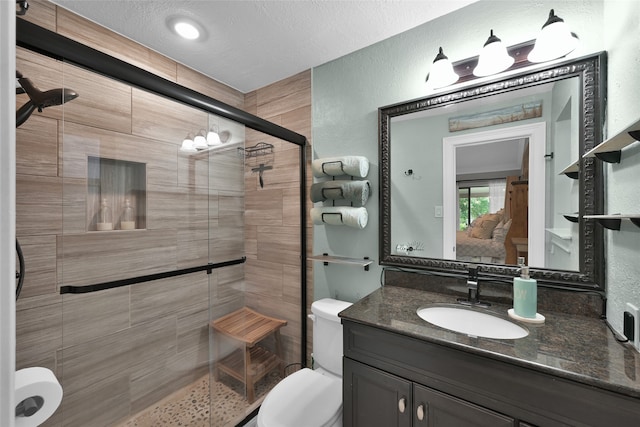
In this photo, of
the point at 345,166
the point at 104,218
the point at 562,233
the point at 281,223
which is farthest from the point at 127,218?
the point at 562,233

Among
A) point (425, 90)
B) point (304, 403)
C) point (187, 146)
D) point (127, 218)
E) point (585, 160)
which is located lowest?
point (304, 403)

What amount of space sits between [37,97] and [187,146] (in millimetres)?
614

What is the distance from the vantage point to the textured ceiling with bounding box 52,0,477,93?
53.7 inches

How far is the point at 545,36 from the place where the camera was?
111 centimetres

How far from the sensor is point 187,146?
157cm

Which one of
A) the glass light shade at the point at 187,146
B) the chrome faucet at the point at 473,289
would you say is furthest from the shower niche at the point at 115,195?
the chrome faucet at the point at 473,289

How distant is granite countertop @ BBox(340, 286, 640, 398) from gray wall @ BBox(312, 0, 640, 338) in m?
0.13

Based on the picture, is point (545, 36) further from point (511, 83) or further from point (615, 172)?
point (615, 172)

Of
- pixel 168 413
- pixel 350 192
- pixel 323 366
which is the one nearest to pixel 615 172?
pixel 350 192

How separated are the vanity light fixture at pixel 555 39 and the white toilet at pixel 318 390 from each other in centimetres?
157

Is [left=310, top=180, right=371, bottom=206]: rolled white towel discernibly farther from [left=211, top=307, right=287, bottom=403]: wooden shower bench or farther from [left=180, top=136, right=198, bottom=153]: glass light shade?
[left=211, top=307, right=287, bottom=403]: wooden shower bench

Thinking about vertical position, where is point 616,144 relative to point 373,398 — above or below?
above

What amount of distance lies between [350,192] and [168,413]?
1.65m

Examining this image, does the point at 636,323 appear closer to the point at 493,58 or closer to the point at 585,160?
the point at 585,160
